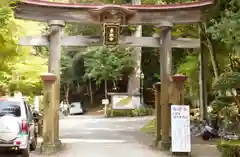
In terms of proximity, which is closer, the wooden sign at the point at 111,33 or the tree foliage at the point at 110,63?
the wooden sign at the point at 111,33

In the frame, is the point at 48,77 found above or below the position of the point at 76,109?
above

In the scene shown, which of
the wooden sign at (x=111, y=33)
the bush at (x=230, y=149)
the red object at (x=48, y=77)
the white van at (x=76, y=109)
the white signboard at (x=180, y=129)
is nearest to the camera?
the bush at (x=230, y=149)

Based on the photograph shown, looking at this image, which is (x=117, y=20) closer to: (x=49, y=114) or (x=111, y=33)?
(x=111, y=33)

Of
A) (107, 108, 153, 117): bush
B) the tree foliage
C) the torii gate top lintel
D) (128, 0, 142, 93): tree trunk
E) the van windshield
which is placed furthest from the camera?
the tree foliage

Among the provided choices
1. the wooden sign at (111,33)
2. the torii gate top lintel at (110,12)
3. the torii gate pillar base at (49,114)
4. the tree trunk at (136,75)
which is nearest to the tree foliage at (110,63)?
the tree trunk at (136,75)

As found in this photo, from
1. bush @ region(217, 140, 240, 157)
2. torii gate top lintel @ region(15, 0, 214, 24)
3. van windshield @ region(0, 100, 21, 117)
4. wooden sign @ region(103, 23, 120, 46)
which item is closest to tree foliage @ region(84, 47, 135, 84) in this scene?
torii gate top lintel @ region(15, 0, 214, 24)

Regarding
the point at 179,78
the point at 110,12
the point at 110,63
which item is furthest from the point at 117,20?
the point at 110,63

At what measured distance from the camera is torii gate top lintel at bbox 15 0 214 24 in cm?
1242

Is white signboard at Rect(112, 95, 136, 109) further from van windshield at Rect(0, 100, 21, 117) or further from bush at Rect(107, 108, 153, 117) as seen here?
van windshield at Rect(0, 100, 21, 117)

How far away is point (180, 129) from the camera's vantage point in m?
10.8

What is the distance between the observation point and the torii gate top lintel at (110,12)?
489 inches

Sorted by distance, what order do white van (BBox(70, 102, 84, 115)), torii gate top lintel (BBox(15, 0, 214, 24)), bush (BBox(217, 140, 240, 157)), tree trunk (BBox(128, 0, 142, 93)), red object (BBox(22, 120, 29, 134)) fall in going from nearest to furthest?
1. bush (BBox(217, 140, 240, 157))
2. red object (BBox(22, 120, 29, 134))
3. torii gate top lintel (BBox(15, 0, 214, 24))
4. tree trunk (BBox(128, 0, 142, 93))
5. white van (BBox(70, 102, 84, 115))

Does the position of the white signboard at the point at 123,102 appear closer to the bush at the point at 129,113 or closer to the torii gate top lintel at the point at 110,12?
the bush at the point at 129,113

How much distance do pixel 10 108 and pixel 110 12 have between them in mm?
5193
